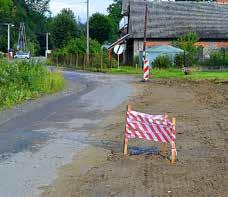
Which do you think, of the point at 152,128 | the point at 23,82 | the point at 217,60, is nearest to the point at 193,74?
the point at 217,60

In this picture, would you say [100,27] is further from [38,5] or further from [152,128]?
[152,128]

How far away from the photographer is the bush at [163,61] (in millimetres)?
57906

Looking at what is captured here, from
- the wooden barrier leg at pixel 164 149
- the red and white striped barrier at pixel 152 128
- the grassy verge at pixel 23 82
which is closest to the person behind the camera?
the red and white striped barrier at pixel 152 128

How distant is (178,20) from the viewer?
7094cm

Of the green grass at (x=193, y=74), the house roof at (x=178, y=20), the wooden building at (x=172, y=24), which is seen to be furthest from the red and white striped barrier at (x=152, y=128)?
the house roof at (x=178, y=20)

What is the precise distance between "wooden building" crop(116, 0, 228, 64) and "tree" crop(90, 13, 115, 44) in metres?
25.8

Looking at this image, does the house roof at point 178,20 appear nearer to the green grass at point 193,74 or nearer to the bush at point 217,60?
the bush at point 217,60

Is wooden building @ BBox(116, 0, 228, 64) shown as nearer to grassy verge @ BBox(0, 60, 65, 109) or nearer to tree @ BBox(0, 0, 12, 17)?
grassy verge @ BBox(0, 60, 65, 109)

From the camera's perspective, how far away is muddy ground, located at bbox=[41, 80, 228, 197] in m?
8.38

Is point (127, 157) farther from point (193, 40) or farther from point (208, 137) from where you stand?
point (193, 40)

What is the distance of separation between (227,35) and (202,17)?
15.3ft

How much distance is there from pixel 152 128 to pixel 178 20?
61227 mm

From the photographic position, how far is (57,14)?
350ft

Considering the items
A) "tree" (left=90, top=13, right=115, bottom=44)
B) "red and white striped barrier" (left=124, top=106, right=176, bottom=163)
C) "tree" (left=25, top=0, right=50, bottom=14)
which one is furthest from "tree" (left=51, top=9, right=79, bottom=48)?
"red and white striped barrier" (left=124, top=106, right=176, bottom=163)
